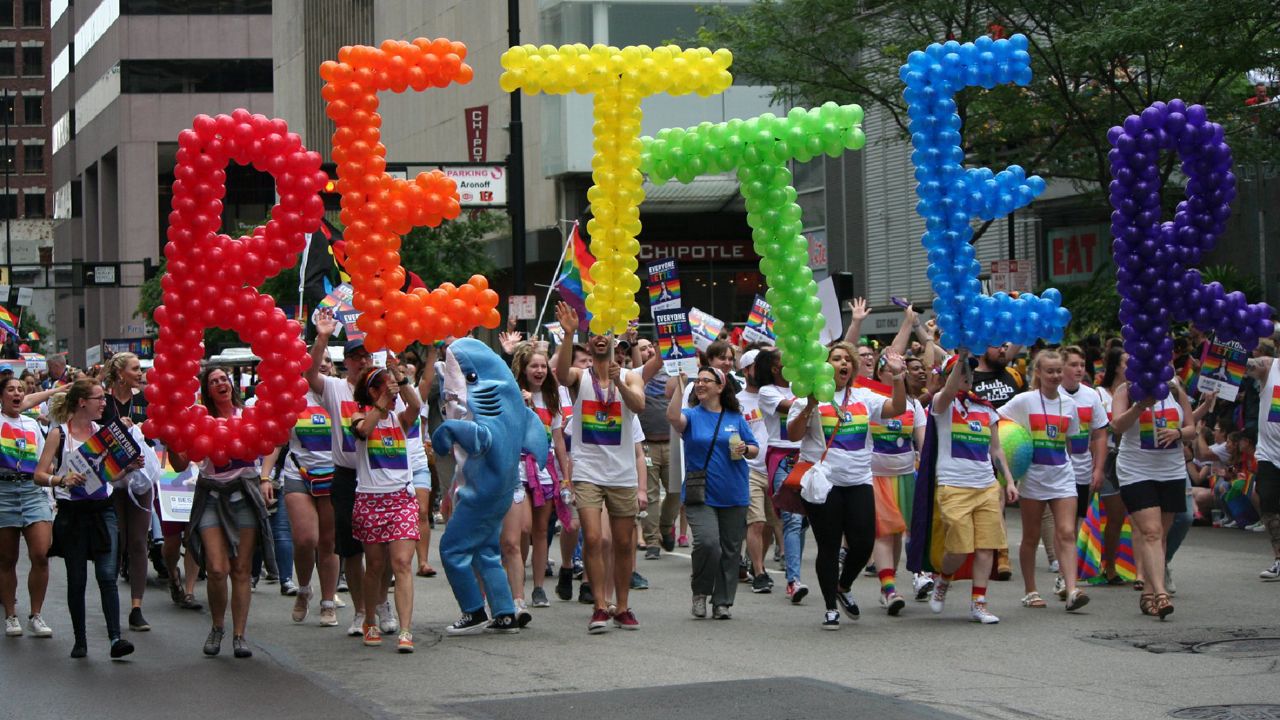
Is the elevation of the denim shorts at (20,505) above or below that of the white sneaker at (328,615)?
above

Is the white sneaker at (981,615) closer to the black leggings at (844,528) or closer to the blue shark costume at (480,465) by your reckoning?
the black leggings at (844,528)

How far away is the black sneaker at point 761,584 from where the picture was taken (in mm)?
13484

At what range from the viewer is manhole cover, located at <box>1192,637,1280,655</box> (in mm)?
9914

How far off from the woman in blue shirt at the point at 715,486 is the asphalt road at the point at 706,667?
0.99ft

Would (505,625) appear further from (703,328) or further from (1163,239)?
(703,328)

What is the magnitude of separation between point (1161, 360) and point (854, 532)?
234 centimetres

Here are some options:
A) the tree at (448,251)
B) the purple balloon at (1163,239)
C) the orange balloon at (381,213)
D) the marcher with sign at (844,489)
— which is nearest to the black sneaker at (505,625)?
the orange balloon at (381,213)

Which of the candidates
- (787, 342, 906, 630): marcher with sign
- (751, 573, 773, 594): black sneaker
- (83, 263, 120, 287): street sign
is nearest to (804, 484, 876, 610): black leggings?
(787, 342, 906, 630): marcher with sign

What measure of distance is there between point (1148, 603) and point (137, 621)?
697cm

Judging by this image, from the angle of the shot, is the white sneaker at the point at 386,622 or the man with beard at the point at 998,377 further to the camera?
the man with beard at the point at 998,377

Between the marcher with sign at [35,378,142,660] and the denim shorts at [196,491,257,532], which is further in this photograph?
the marcher with sign at [35,378,142,660]

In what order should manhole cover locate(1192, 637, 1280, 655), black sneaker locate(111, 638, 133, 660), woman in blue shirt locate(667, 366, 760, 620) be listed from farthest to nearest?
woman in blue shirt locate(667, 366, 760, 620) → black sneaker locate(111, 638, 133, 660) → manhole cover locate(1192, 637, 1280, 655)

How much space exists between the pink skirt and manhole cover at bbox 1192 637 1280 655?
16.0 feet

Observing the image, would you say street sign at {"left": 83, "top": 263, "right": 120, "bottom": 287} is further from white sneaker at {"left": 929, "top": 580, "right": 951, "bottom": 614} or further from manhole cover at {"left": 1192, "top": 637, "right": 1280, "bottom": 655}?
manhole cover at {"left": 1192, "top": 637, "right": 1280, "bottom": 655}
